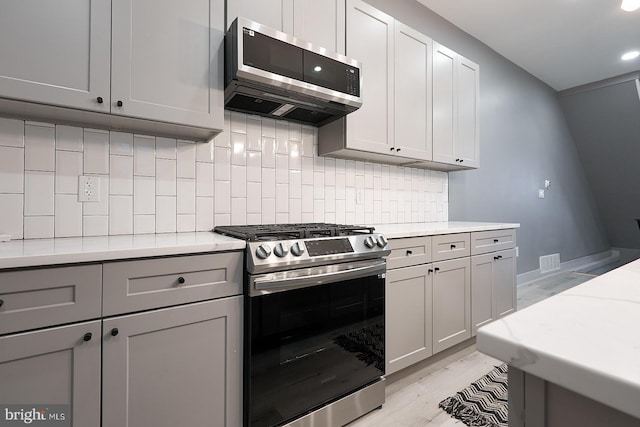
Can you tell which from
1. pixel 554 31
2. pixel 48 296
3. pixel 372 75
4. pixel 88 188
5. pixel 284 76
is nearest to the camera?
pixel 48 296

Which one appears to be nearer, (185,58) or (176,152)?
(185,58)

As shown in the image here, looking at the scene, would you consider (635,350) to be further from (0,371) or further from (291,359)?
(0,371)

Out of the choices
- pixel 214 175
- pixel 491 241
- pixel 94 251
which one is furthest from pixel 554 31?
pixel 94 251

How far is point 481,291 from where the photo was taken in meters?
2.55

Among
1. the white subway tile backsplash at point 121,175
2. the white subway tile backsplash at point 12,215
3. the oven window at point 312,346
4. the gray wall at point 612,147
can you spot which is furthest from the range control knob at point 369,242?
the gray wall at point 612,147

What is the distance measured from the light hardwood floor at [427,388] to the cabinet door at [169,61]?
5.80 feet

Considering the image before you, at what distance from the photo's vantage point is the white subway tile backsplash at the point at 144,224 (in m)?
1.65

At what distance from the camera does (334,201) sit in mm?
2395

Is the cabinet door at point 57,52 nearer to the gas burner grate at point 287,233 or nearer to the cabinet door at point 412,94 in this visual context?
the gas burner grate at point 287,233

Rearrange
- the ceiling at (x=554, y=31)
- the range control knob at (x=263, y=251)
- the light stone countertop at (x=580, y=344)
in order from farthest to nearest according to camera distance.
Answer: the ceiling at (x=554, y=31)
the range control knob at (x=263, y=251)
the light stone countertop at (x=580, y=344)

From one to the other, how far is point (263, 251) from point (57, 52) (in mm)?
1115

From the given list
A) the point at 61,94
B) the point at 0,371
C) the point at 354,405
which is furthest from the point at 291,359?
the point at 61,94

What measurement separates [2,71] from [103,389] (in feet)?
3.89

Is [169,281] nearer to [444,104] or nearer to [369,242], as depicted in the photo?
[369,242]
